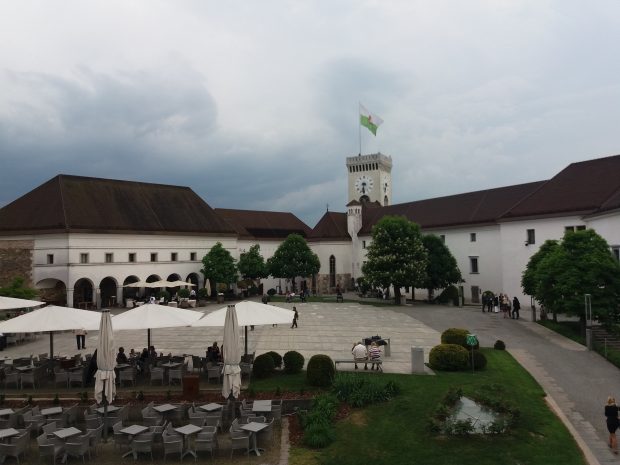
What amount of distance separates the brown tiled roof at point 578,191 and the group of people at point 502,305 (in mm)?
7818

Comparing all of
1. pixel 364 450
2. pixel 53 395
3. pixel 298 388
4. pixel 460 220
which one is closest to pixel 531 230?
pixel 460 220

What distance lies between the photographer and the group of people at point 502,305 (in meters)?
37.6

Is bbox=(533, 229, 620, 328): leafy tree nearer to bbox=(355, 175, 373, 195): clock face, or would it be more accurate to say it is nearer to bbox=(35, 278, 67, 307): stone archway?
bbox=(35, 278, 67, 307): stone archway

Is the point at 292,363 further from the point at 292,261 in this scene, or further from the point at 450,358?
the point at 292,261

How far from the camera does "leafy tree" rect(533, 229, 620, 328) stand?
2639 centimetres

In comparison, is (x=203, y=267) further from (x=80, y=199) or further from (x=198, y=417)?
(x=198, y=417)

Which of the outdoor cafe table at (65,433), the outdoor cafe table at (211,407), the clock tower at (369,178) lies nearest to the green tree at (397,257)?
the outdoor cafe table at (211,407)

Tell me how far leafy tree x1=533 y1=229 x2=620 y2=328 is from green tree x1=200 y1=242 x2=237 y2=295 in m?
34.7

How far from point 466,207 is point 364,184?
120ft

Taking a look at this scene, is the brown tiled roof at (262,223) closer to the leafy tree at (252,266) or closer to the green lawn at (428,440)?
the leafy tree at (252,266)

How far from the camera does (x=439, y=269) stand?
51.3m

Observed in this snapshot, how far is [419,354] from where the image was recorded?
65.1 feet

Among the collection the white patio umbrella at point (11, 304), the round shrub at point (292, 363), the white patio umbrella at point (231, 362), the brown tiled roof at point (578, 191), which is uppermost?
the brown tiled roof at point (578, 191)

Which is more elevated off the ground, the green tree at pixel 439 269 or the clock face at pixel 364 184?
the clock face at pixel 364 184
